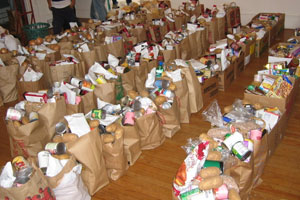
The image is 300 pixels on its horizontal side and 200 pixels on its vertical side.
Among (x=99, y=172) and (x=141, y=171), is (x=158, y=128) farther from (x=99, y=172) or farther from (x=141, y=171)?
(x=99, y=172)

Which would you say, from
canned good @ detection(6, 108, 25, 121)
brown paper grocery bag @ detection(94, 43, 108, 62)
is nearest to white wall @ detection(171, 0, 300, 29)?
brown paper grocery bag @ detection(94, 43, 108, 62)

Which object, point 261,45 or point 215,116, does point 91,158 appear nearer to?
point 215,116

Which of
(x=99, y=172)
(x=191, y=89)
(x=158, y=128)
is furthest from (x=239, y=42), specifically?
(x=99, y=172)

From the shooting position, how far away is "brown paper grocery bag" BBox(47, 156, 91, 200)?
177 centimetres

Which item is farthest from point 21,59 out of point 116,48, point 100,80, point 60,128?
point 60,128

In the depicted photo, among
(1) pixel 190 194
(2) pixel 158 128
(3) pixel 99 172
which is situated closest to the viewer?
(1) pixel 190 194

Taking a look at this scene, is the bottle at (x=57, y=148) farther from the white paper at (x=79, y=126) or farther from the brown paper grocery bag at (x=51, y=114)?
the brown paper grocery bag at (x=51, y=114)

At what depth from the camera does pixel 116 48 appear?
144 inches

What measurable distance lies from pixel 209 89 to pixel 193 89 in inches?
12.9

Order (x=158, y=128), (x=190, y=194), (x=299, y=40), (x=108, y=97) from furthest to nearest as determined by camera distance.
→ (x=299, y=40) → (x=108, y=97) → (x=158, y=128) → (x=190, y=194)

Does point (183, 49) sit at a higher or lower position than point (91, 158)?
higher

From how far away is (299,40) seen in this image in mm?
3590

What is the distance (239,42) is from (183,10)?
6.29 feet

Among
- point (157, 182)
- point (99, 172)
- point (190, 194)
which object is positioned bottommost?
point (157, 182)
